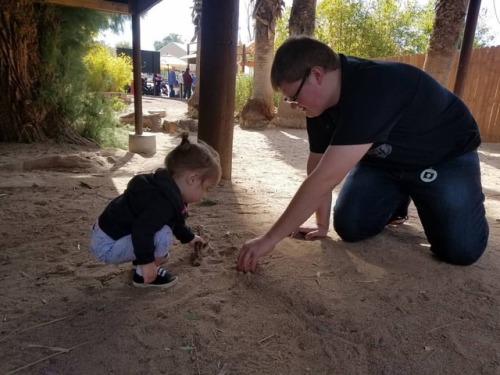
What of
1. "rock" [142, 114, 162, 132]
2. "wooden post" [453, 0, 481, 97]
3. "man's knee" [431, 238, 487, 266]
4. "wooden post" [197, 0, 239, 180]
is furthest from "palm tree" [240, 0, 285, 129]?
"man's knee" [431, 238, 487, 266]

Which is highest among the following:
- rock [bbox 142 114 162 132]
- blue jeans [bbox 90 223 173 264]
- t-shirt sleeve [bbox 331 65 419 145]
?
t-shirt sleeve [bbox 331 65 419 145]

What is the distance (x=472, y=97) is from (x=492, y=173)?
4.34 metres

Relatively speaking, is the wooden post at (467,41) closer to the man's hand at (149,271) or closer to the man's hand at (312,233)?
the man's hand at (312,233)

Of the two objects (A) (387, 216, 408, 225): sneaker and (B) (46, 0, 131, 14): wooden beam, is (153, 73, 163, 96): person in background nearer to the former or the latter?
(B) (46, 0, 131, 14): wooden beam

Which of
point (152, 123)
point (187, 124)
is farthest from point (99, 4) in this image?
point (152, 123)

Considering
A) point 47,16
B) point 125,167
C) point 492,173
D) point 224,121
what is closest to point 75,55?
point 47,16

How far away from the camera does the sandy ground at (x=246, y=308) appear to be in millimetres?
1405

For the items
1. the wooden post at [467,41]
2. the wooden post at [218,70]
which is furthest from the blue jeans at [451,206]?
the wooden post at [467,41]

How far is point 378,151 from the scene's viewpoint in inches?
86.2

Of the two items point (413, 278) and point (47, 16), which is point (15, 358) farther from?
point (47, 16)

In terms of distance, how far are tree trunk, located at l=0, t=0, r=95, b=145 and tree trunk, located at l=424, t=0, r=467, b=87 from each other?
6.17m

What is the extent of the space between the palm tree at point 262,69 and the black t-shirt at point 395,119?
28.3 feet

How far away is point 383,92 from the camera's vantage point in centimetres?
170

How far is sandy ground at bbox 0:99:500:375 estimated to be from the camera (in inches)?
55.3
